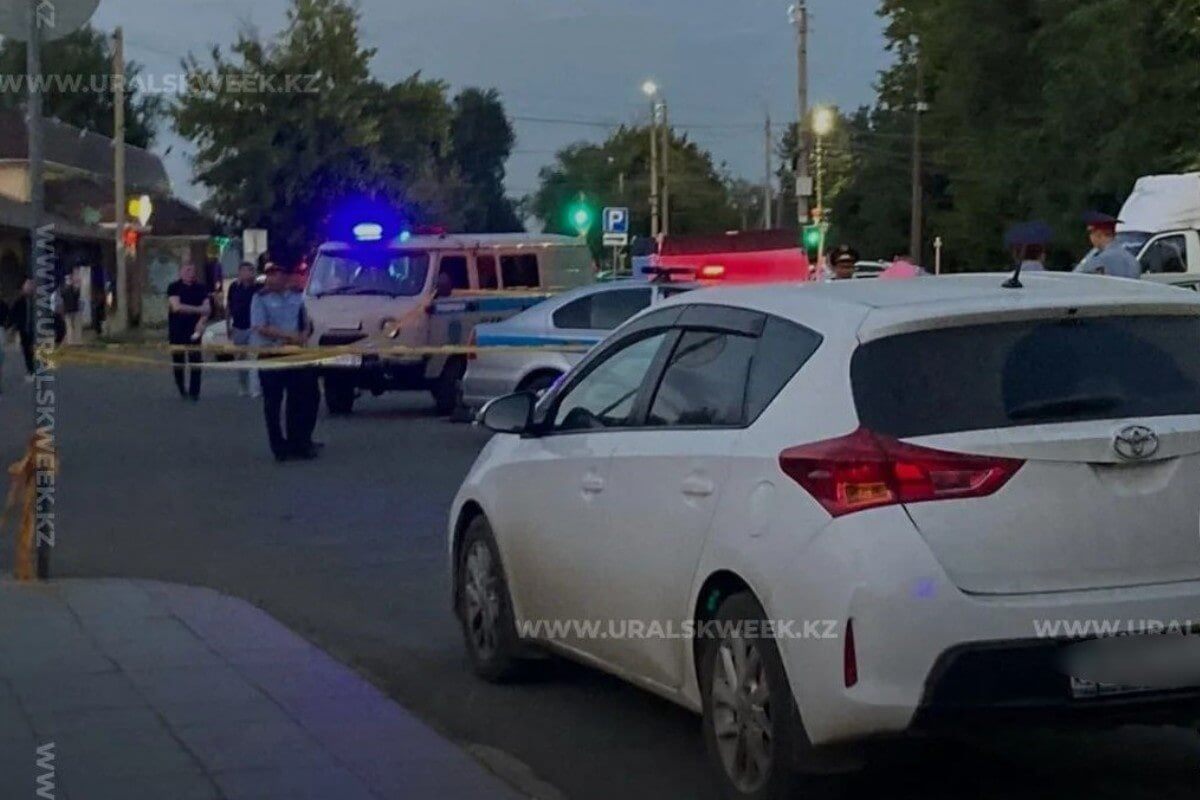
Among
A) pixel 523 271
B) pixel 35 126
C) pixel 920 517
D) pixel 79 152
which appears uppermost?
pixel 79 152

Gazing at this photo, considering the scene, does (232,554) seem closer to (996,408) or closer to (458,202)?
(996,408)

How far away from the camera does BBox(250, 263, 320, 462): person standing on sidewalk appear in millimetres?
17547

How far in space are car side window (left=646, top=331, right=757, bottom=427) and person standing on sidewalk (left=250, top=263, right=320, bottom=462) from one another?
10.5m

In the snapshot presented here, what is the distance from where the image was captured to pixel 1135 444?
5898mm

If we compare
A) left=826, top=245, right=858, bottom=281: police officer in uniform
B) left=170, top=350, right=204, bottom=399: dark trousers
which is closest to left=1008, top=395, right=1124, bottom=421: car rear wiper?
left=826, top=245, right=858, bottom=281: police officer in uniform

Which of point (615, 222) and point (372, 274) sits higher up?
point (615, 222)

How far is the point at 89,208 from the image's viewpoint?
5912cm

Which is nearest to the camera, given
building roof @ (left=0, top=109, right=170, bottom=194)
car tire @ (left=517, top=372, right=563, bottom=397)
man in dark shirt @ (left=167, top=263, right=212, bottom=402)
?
car tire @ (left=517, top=372, right=563, bottom=397)

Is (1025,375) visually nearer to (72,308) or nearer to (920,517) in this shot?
(920,517)

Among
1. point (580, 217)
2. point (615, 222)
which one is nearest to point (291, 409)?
point (580, 217)

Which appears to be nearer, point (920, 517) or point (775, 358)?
point (920, 517)

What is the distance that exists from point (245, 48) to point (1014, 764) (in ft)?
157

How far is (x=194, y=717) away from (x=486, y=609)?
145 cm

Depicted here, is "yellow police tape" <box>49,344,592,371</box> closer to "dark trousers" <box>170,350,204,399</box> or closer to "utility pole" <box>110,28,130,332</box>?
"dark trousers" <box>170,350,204,399</box>
